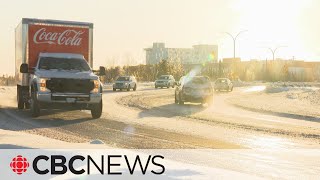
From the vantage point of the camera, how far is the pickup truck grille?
59.2 feet

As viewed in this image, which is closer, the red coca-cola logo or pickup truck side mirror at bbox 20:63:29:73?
pickup truck side mirror at bbox 20:63:29:73

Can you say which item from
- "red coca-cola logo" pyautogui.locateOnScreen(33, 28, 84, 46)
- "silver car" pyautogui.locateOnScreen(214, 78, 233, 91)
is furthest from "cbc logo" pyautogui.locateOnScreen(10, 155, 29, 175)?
"silver car" pyautogui.locateOnScreen(214, 78, 233, 91)

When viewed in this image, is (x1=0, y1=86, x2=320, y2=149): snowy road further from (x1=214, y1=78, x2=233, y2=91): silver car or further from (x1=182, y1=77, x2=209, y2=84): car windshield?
(x1=214, y1=78, x2=233, y2=91): silver car

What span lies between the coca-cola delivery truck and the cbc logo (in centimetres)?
943

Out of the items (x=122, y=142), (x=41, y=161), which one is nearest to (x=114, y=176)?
(x=41, y=161)

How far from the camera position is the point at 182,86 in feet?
94.7

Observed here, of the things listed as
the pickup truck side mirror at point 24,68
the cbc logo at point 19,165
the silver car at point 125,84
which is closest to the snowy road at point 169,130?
the pickup truck side mirror at point 24,68

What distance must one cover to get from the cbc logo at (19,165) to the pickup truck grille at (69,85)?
30.9 feet

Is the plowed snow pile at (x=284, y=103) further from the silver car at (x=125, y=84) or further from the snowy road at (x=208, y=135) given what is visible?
the silver car at (x=125, y=84)

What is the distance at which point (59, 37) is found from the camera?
68.2ft

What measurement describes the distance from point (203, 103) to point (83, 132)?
53.6ft

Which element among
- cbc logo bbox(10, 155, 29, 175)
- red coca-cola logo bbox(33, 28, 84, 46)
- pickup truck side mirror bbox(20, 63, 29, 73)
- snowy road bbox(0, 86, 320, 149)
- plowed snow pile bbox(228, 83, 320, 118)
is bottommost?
plowed snow pile bbox(228, 83, 320, 118)

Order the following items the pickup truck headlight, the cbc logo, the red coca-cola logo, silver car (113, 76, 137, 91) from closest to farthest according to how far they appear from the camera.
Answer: the cbc logo → the pickup truck headlight → the red coca-cola logo → silver car (113, 76, 137, 91)

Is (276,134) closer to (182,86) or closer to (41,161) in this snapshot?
(41,161)
